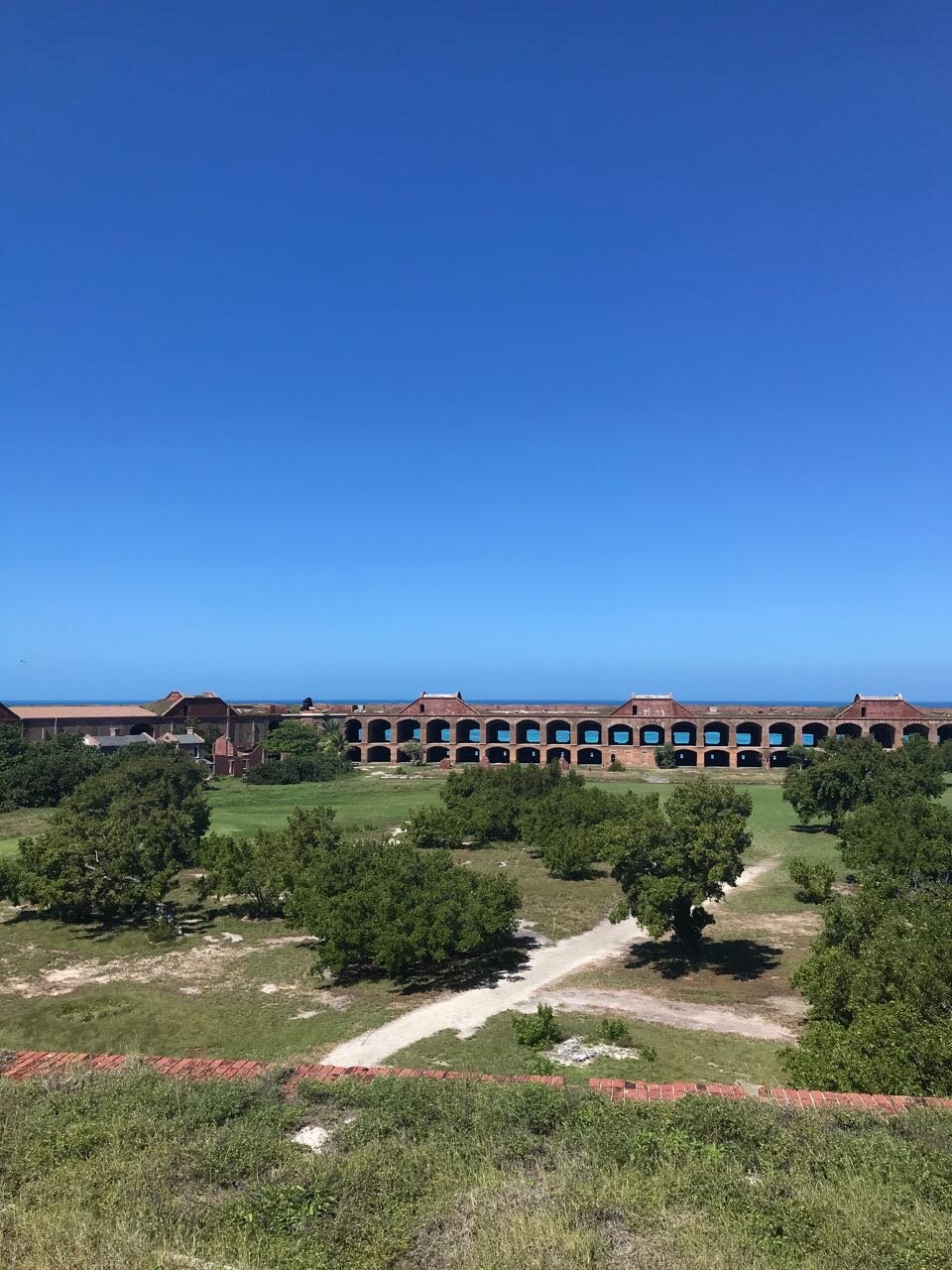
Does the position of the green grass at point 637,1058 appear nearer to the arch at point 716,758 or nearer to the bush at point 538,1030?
the bush at point 538,1030

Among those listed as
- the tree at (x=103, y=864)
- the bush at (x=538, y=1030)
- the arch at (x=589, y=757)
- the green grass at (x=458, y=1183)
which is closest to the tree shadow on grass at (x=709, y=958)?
the bush at (x=538, y=1030)

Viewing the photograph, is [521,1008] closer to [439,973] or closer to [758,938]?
[439,973]

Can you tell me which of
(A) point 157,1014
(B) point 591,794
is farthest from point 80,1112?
(B) point 591,794

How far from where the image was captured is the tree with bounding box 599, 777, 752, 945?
22781 mm

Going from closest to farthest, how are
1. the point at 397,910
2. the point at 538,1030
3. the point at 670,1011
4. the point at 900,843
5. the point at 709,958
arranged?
the point at 538,1030, the point at 670,1011, the point at 397,910, the point at 709,958, the point at 900,843

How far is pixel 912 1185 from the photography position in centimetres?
791

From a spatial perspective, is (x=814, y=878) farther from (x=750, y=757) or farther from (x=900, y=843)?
(x=750, y=757)

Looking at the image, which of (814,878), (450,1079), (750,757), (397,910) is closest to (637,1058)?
(450,1079)

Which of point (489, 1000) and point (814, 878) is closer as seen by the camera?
point (489, 1000)

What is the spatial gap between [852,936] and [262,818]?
42.4m

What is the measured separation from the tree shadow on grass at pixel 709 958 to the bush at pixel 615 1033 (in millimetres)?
5565

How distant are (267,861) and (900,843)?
22.1 metres

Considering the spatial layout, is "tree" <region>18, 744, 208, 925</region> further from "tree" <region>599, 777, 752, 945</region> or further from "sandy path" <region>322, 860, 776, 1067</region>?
"tree" <region>599, 777, 752, 945</region>

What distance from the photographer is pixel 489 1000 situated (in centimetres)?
2144
